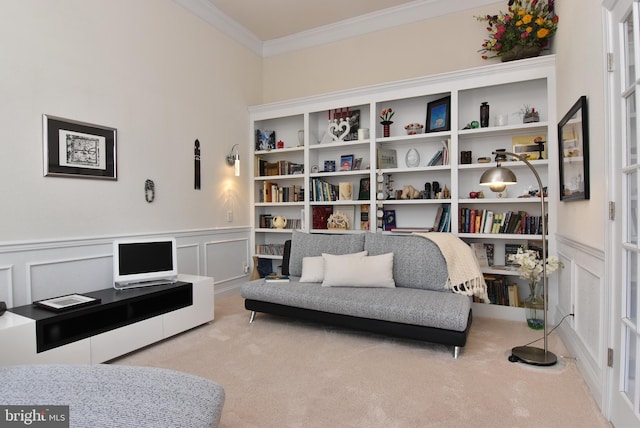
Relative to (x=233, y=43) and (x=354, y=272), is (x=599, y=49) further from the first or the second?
(x=233, y=43)

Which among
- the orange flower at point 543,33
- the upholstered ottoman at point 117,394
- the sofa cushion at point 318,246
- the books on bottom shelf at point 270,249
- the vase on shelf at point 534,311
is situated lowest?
the vase on shelf at point 534,311

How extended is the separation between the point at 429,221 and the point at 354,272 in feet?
4.35

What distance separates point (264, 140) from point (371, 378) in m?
3.45

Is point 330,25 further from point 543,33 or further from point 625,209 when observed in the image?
point 625,209

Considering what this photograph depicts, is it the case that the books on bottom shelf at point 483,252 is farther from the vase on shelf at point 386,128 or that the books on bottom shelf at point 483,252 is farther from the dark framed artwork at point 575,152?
the vase on shelf at point 386,128

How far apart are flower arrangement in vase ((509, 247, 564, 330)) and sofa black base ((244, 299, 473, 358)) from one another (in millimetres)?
588

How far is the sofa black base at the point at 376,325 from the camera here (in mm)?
2561

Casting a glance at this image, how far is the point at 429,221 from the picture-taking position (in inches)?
159

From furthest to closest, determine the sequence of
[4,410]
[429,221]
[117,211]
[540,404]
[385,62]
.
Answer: [385,62] < [429,221] < [117,211] < [540,404] < [4,410]

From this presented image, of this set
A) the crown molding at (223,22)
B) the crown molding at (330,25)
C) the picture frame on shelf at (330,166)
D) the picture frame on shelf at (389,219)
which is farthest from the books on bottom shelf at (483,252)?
the crown molding at (223,22)

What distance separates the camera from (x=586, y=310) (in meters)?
2.25

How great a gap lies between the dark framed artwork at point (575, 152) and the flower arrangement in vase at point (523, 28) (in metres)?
0.92

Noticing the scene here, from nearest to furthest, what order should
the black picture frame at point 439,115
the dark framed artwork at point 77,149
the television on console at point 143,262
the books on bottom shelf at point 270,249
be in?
1. the dark framed artwork at point 77,149
2. the television on console at point 143,262
3. the black picture frame at point 439,115
4. the books on bottom shelf at point 270,249

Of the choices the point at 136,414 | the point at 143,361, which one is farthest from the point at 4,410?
the point at 143,361
